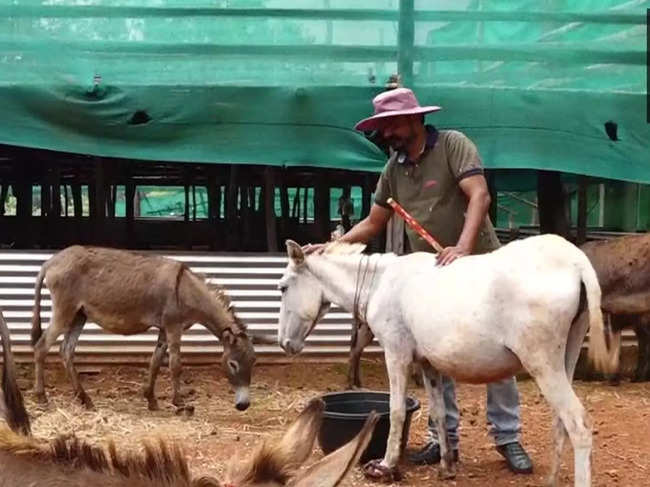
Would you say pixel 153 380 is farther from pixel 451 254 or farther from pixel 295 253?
pixel 451 254

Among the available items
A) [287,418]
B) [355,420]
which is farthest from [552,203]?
[355,420]

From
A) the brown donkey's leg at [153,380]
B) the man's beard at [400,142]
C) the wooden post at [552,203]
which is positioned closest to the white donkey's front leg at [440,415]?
the man's beard at [400,142]

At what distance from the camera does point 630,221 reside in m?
14.6

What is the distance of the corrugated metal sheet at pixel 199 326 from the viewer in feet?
25.7

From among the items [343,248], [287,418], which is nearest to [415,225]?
[343,248]

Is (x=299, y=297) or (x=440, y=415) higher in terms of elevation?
(x=299, y=297)

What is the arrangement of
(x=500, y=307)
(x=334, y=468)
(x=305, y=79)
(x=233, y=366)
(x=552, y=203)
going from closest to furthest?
(x=334, y=468), (x=500, y=307), (x=233, y=366), (x=305, y=79), (x=552, y=203)

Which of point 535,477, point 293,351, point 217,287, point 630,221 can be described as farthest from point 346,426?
point 630,221

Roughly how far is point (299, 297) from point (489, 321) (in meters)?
1.46

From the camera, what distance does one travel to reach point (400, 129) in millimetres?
5012

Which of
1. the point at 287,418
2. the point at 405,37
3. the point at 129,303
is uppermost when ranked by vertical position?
the point at 405,37

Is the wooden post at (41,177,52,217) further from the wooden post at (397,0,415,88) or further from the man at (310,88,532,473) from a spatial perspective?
the man at (310,88,532,473)

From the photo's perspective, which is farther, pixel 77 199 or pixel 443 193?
pixel 77 199

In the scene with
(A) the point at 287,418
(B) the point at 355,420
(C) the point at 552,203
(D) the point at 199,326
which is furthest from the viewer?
(C) the point at 552,203
